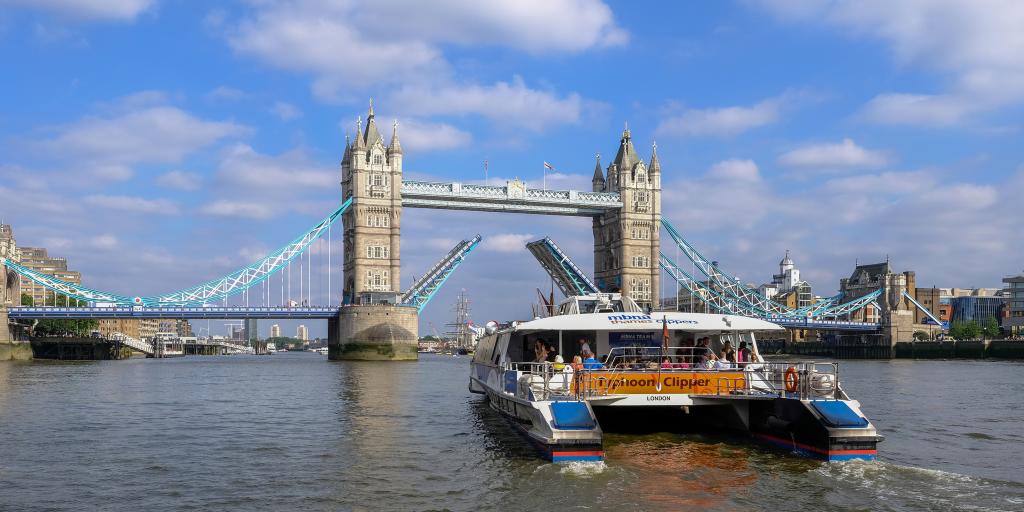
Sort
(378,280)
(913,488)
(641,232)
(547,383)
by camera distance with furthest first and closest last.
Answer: (641,232) → (378,280) → (547,383) → (913,488)

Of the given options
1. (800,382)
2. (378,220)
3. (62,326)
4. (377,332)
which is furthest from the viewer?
(62,326)

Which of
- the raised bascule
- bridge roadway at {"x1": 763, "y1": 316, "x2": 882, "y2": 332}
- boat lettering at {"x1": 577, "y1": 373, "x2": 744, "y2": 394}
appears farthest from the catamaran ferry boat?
bridge roadway at {"x1": 763, "y1": 316, "x2": 882, "y2": 332}

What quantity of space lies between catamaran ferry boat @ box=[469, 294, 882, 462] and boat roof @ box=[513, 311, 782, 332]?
2cm

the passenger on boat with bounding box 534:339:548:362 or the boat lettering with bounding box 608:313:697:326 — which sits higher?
the boat lettering with bounding box 608:313:697:326

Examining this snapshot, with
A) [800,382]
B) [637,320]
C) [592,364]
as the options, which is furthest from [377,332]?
[800,382]

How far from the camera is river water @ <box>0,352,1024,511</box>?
12844 millimetres

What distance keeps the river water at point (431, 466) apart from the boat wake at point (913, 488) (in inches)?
Answer: 1.5

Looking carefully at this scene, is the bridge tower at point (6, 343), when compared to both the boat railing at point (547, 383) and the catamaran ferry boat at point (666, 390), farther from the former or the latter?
the boat railing at point (547, 383)

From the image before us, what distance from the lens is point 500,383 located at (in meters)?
20.9

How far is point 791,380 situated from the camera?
1627 centimetres

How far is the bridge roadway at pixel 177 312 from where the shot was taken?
79.1 metres

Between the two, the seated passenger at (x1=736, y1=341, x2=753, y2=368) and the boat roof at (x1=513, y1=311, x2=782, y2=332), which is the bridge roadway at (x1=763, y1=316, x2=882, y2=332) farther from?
the boat roof at (x1=513, y1=311, x2=782, y2=332)

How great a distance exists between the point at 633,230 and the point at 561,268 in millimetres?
16393

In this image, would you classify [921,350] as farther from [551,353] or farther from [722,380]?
[722,380]
